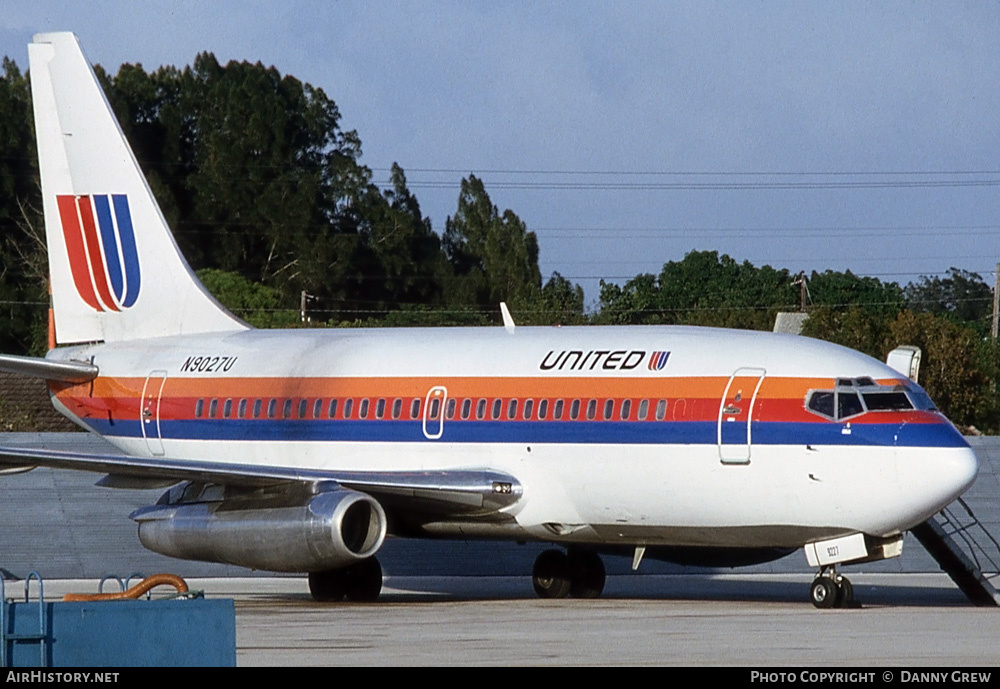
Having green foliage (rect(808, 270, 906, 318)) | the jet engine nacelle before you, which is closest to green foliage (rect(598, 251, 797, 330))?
green foliage (rect(808, 270, 906, 318))

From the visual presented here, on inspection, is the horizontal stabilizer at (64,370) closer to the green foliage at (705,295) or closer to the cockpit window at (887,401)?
the cockpit window at (887,401)

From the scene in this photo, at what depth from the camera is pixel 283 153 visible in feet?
289

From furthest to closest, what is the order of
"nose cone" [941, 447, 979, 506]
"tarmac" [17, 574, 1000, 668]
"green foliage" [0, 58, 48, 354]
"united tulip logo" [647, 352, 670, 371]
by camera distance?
"green foliage" [0, 58, 48, 354], "united tulip logo" [647, 352, 670, 371], "nose cone" [941, 447, 979, 506], "tarmac" [17, 574, 1000, 668]

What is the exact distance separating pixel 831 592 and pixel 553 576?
17.9ft

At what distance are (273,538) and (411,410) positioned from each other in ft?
10.1

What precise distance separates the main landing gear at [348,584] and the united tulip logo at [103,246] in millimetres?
6474

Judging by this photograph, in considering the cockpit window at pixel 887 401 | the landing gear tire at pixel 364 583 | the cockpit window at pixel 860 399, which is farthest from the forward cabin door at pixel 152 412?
the cockpit window at pixel 887 401

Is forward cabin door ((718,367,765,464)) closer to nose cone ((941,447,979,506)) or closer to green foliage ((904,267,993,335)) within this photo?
nose cone ((941,447,979,506))

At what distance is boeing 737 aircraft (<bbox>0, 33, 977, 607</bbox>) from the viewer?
20.4 m

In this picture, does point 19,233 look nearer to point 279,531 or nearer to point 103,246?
point 103,246

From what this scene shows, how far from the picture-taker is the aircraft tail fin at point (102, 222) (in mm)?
28031

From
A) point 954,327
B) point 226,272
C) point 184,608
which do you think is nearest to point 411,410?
point 184,608

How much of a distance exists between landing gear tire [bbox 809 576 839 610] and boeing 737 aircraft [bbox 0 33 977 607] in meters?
0.03

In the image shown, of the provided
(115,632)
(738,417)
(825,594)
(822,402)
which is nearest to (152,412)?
(738,417)
